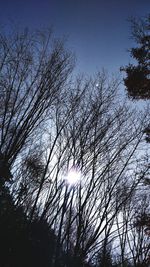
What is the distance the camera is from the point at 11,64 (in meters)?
7.49

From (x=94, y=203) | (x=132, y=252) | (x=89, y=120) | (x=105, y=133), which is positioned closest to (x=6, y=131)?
(x=89, y=120)

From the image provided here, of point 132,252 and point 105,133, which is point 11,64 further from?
point 132,252

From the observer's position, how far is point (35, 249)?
6863mm

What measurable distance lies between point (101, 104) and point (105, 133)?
1452 millimetres

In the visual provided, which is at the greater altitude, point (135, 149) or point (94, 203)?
point (135, 149)

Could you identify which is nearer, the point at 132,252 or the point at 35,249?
the point at 35,249

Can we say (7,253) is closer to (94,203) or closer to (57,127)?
(94,203)

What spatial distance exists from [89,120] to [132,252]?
42.6 ft

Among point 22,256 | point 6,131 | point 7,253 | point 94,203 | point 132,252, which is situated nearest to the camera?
point 7,253

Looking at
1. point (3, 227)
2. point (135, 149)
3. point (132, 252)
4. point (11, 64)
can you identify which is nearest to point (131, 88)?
point (135, 149)

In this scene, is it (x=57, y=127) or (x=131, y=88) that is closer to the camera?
(x=131, y=88)

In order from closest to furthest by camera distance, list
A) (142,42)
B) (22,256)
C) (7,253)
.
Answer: (7,253) < (22,256) < (142,42)

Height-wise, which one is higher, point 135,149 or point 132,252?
point 135,149

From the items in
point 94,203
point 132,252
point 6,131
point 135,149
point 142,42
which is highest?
point 142,42
